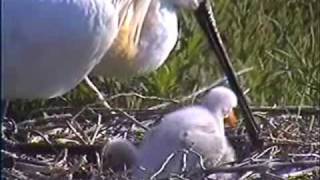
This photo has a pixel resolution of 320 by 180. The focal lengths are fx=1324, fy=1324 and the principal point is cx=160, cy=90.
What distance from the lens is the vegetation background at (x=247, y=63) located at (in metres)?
4.51

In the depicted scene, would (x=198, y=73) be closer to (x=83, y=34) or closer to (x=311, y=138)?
(x=311, y=138)

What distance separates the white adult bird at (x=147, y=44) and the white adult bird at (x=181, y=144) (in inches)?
16.8

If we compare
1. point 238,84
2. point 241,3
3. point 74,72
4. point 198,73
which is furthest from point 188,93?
point 74,72

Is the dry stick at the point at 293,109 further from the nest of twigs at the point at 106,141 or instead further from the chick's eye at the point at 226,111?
the chick's eye at the point at 226,111

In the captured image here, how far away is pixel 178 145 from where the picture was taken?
11.7 feet

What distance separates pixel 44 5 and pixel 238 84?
1139 mm

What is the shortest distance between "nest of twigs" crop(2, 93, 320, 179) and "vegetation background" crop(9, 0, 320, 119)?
0.19m

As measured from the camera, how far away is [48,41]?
10.4ft

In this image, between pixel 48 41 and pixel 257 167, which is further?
pixel 257 167

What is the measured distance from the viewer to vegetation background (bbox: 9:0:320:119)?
451 centimetres

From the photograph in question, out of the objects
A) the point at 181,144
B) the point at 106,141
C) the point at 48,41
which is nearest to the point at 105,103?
the point at 106,141

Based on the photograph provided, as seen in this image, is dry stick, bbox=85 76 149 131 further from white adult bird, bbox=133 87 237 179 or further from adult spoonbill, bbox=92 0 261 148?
white adult bird, bbox=133 87 237 179

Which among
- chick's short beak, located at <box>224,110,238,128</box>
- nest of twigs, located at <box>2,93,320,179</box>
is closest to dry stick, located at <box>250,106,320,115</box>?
nest of twigs, located at <box>2,93,320,179</box>

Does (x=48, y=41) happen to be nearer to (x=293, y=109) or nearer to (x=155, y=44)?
(x=155, y=44)
